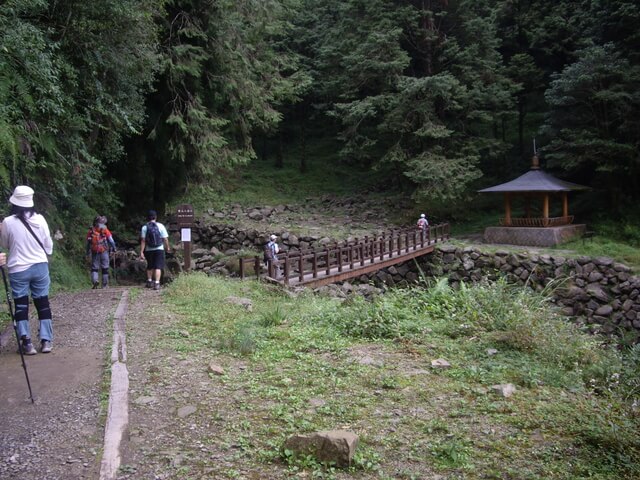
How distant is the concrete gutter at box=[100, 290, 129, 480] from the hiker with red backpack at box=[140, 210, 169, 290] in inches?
164

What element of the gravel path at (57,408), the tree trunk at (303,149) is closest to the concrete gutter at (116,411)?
the gravel path at (57,408)

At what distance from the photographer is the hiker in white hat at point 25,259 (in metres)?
4.90

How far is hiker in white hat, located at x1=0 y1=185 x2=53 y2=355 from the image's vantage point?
4.90m

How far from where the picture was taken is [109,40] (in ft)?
30.4

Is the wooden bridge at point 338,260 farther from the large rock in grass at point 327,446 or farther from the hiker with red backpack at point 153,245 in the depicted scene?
the large rock in grass at point 327,446

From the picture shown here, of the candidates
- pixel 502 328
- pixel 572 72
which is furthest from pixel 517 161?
pixel 502 328

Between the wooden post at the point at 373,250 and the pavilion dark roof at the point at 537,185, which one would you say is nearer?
the wooden post at the point at 373,250

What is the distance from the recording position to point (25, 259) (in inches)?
194

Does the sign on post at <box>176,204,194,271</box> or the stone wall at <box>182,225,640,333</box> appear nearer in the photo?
the sign on post at <box>176,204,194,271</box>

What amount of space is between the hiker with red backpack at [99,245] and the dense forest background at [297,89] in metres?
1.00

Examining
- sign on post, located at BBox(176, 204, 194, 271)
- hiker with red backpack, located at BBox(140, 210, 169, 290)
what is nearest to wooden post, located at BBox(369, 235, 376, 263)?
sign on post, located at BBox(176, 204, 194, 271)

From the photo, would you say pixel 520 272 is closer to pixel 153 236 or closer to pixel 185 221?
pixel 185 221

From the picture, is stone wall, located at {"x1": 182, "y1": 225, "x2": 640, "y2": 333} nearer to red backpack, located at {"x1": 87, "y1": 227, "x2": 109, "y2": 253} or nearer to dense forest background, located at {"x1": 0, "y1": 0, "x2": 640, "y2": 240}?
dense forest background, located at {"x1": 0, "y1": 0, "x2": 640, "y2": 240}

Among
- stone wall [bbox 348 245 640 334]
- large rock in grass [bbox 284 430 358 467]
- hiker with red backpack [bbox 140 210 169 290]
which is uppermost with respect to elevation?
hiker with red backpack [bbox 140 210 169 290]
